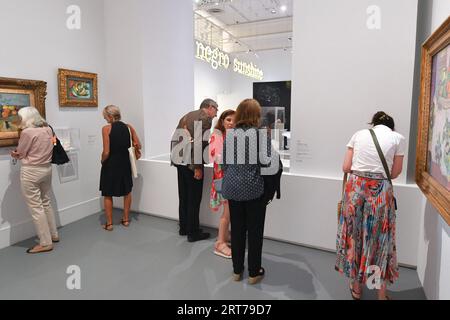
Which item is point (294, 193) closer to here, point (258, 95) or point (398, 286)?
point (398, 286)

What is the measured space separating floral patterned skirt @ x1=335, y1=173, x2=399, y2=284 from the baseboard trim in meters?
3.45

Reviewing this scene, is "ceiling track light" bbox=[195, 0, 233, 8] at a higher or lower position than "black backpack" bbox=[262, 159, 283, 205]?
higher

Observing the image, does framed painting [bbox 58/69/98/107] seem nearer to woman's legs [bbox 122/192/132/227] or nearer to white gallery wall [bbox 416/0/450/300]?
woman's legs [bbox 122/192/132/227]

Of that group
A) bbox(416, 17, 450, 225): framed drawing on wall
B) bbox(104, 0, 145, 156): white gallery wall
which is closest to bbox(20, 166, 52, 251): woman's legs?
bbox(104, 0, 145, 156): white gallery wall

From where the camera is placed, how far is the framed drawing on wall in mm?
1841

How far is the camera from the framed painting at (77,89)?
3.95 m

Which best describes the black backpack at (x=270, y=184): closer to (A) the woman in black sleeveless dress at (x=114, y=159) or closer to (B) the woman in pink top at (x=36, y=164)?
(A) the woman in black sleeveless dress at (x=114, y=159)

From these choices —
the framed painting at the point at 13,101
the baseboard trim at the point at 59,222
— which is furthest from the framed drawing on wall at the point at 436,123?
the baseboard trim at the point at 59,222

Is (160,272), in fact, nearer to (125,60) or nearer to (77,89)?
(77,89)

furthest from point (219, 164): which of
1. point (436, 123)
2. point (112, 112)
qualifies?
point (436, 123)

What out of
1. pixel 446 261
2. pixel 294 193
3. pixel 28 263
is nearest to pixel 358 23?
pixel 294 193

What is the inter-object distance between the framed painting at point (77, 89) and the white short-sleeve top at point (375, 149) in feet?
11.7

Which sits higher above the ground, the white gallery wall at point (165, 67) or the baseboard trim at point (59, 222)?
the white gallery wall at point (165, 67)

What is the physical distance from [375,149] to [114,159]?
293cm
